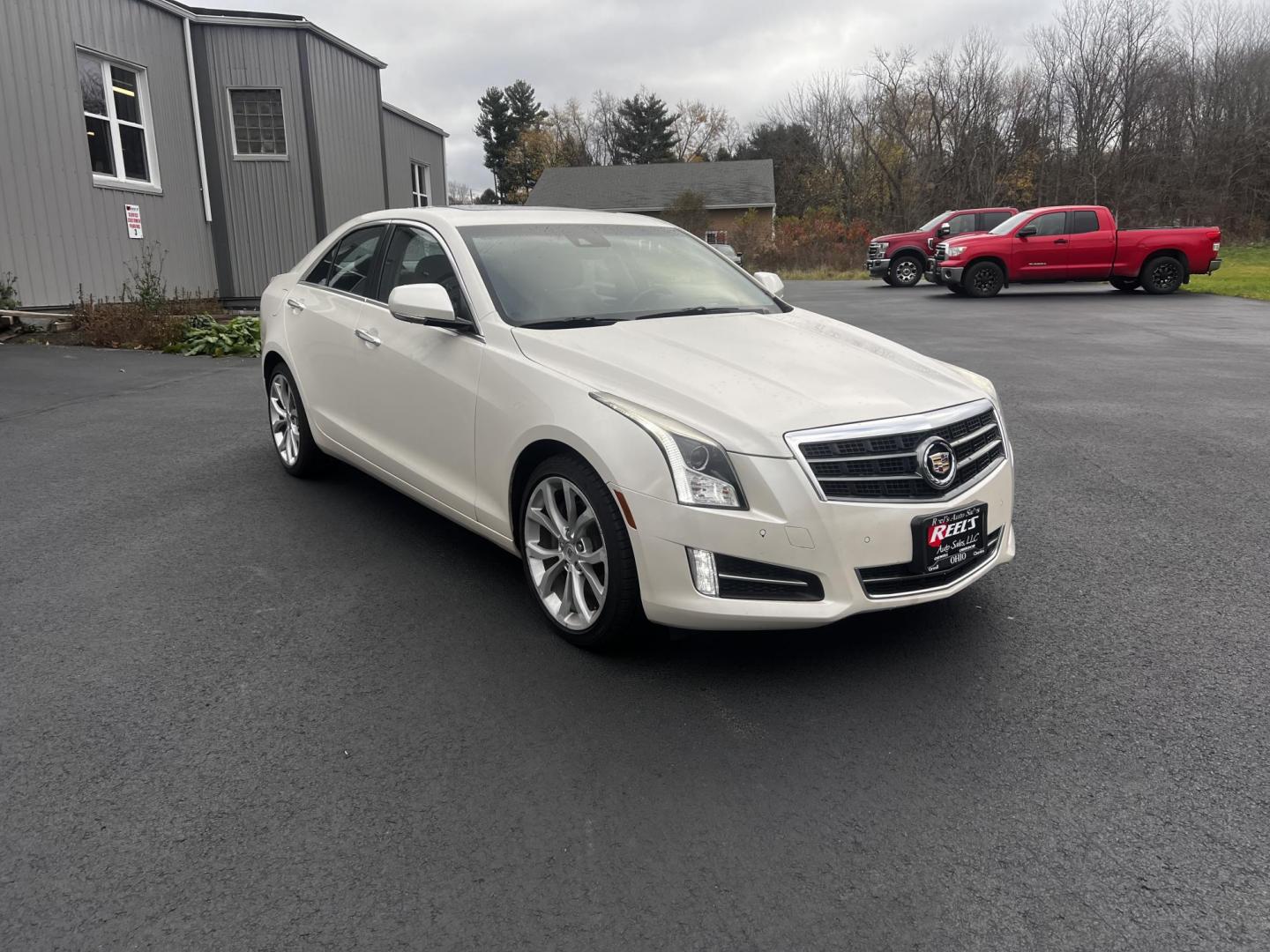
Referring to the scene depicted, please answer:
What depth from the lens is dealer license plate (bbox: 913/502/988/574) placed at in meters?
3.35

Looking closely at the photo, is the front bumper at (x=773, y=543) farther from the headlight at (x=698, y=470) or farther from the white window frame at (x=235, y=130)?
the white window frame at (x=235, y=130)

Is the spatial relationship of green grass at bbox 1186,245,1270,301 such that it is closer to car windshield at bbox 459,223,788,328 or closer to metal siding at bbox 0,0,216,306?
car windshield at bbox 459,223,788,328

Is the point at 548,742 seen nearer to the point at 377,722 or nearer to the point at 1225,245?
the point at 377,722

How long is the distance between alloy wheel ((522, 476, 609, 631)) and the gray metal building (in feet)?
42.1

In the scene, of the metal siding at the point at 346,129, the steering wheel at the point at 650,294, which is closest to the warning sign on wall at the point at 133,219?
the metal siding at the point at 346,129

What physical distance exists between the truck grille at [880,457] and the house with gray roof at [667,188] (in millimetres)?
55925

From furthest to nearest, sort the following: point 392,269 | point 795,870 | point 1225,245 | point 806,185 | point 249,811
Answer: point 806,185 → point 1225,245 → point 392,269 → point 249,811 → point 795,870

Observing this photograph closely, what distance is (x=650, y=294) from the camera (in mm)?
4688

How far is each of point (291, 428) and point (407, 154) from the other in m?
20.1

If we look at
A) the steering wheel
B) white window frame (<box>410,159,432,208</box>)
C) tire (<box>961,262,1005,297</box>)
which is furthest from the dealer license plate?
white window frame (<box>410,159,432,208</box>)

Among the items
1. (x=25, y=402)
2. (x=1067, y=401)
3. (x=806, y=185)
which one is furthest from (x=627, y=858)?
(x=806, y=185)

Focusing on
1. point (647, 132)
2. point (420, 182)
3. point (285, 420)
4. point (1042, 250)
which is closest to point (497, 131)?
point (647, 132)

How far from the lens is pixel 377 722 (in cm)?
319

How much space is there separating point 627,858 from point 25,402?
8842 millimetres
